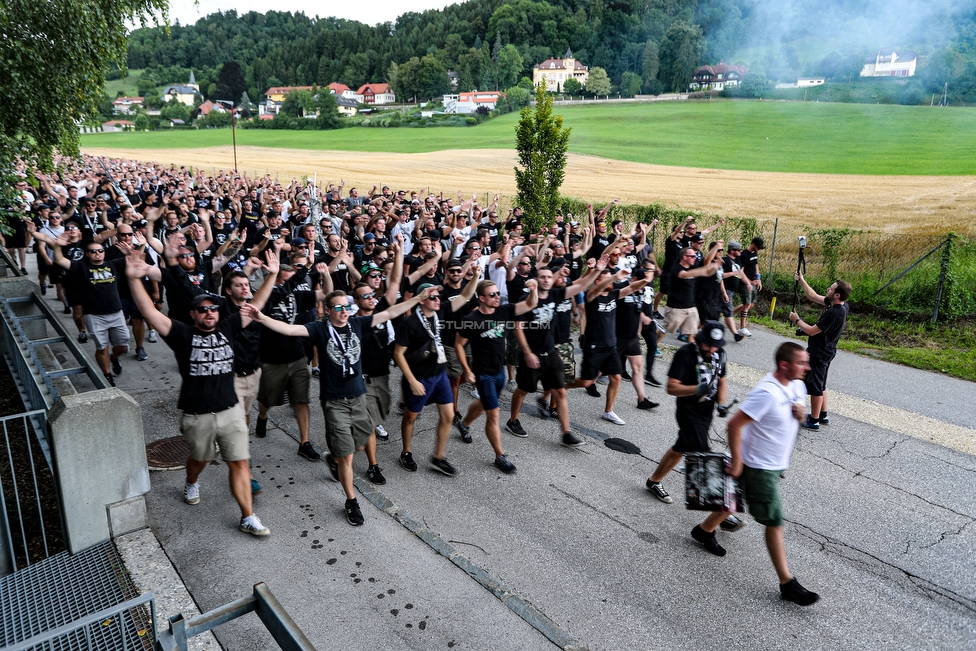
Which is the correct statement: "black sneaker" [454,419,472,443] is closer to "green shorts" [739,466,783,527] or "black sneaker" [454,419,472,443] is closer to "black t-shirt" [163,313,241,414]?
"black t-shirt" [163,313,241,414]

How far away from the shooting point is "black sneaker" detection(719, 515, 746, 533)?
5.36 meters

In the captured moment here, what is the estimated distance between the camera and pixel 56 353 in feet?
30.5

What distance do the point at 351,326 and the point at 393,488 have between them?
5.23 feet

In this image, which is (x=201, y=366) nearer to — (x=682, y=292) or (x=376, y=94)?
(x=682, y=292)

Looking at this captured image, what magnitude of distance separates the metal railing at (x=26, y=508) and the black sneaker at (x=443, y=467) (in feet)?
10.0

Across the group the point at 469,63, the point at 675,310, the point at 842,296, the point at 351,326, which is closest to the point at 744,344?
the point at 675,310

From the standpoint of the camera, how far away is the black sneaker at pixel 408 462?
629 centimetres

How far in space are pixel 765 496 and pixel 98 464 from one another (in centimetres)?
480

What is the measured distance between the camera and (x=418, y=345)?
594 cm

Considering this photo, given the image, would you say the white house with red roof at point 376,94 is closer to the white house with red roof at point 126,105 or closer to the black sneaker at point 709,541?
the white house with red roof at point 126,105

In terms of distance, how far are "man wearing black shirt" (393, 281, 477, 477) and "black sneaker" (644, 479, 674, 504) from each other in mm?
1828

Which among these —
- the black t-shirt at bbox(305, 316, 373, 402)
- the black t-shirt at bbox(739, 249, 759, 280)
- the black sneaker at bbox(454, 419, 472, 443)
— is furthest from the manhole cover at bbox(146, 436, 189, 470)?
the black t-shirt at bbox(739, 249, 759, 280)

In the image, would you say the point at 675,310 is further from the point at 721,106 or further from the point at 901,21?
the point at 721,106

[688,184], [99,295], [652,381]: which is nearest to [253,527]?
[99,295]
